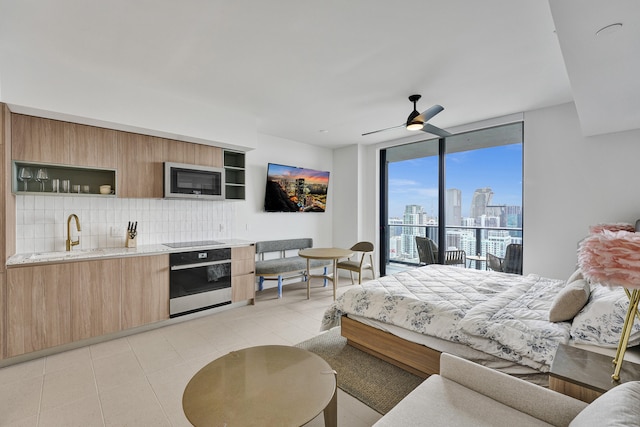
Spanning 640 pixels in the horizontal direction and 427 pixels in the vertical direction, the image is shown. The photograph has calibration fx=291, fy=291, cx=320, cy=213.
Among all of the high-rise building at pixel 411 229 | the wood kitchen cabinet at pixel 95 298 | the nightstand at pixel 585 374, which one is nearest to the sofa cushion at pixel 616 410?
the nightstand at pixel 585 374

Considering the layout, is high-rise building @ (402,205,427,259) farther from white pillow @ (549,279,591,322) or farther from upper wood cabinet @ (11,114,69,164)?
upper wood cabinet @ (11,114,69,164)

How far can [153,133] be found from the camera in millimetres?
3578

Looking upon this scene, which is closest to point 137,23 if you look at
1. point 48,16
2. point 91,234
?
point 48,16

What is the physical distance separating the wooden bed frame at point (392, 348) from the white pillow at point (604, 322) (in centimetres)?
88

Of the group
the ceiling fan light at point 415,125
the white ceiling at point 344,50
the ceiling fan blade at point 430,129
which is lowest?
the ceiling fan light at point 415,125

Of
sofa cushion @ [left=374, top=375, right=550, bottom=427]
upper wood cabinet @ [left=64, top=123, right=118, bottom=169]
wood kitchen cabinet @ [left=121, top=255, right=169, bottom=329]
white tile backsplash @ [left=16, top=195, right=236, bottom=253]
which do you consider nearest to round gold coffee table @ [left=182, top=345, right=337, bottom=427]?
sofa cushion @ [left=374, top=375, right=550, bottom=427]

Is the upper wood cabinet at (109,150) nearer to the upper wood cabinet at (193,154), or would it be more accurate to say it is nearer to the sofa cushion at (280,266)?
the upper wood cabinet at (193,154)

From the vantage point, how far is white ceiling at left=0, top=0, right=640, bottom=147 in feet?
6.56

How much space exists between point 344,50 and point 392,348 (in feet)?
8.59

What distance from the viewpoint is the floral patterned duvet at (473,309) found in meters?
1.79

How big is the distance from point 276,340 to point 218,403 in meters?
1.74

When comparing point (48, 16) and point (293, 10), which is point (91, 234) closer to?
point (48, 16)

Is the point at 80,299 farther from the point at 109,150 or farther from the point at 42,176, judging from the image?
the point at 109,150

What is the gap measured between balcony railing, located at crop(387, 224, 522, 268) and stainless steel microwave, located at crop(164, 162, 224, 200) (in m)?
3.57
